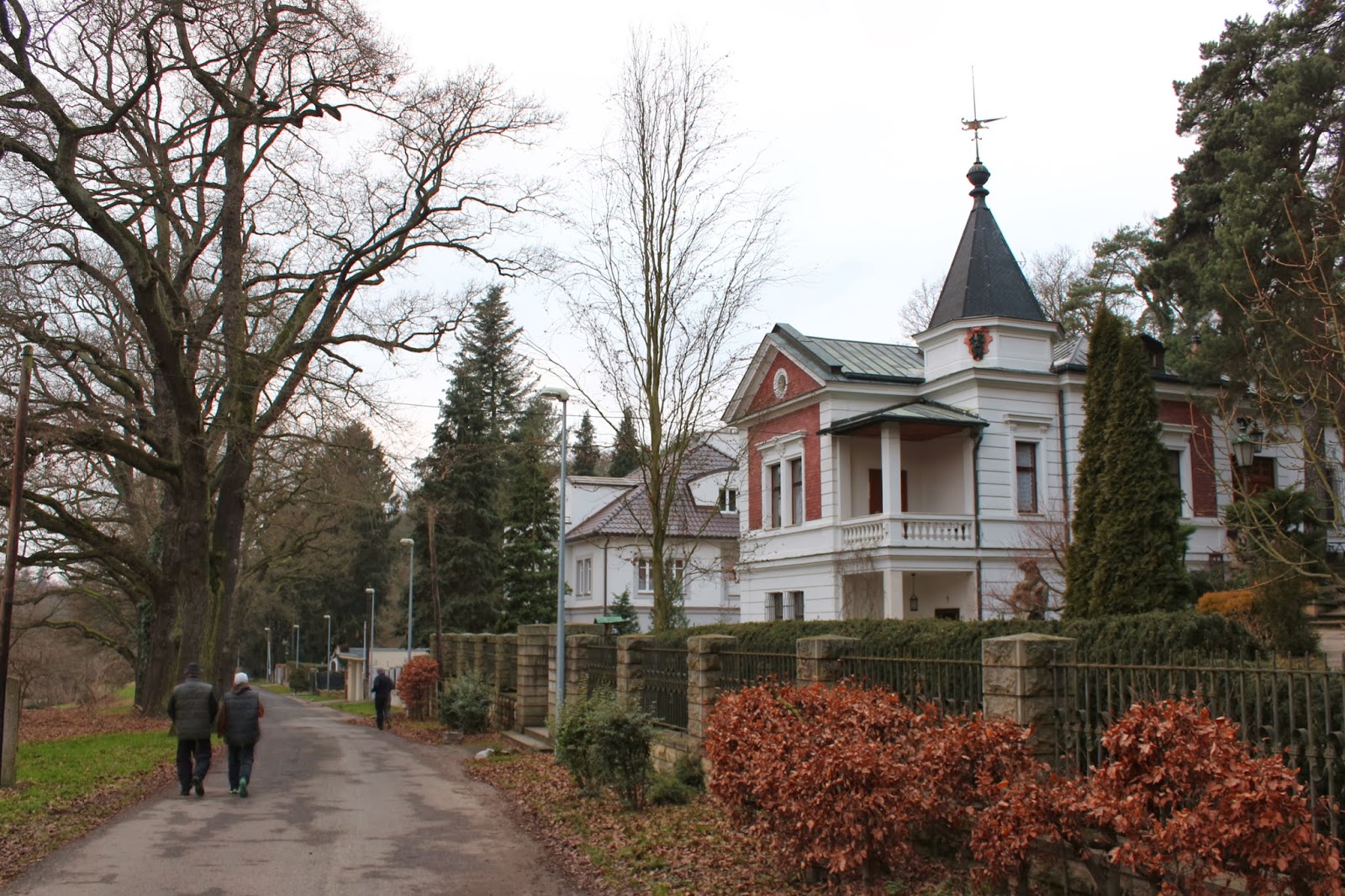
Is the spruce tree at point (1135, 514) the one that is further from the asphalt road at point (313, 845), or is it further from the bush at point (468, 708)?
the bush at point (468, 708)

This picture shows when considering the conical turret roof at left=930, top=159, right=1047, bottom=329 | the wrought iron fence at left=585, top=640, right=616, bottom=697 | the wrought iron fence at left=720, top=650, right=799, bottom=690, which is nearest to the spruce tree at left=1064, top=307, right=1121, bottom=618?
the wrought iron fence at left=720, top=650, right=799, bottom=690

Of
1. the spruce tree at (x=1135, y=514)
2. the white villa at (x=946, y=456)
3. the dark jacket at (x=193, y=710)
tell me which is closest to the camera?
the dark jacket at (x=193, y=710)

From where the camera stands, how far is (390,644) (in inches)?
3543

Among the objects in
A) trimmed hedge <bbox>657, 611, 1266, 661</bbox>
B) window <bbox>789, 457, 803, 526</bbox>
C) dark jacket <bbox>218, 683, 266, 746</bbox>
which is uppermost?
window <bbox>789, 457, 803, 526</bbox>

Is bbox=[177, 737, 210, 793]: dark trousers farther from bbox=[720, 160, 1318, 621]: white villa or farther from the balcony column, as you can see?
the balcony column

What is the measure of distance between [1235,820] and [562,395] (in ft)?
47.0

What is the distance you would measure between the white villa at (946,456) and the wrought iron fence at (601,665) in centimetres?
948

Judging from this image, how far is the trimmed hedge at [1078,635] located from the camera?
29.9 ft

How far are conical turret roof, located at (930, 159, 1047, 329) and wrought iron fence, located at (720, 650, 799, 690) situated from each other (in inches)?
662

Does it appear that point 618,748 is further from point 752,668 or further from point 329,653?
point 329,653

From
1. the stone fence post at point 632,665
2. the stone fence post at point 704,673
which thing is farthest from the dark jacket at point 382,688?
the stone fence post at point 704,673

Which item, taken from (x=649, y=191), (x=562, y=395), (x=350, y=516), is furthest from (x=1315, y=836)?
(x=350, y=516)

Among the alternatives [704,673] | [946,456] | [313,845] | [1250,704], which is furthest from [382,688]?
[1250,704]

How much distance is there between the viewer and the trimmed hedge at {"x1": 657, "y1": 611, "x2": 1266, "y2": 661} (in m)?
9.12
